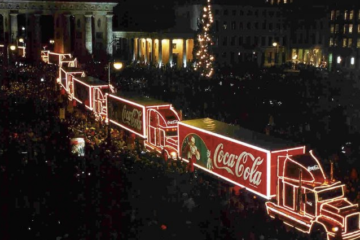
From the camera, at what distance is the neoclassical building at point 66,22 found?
91.6m

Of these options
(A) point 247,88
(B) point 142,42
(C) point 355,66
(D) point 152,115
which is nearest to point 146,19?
(B) point 142,42

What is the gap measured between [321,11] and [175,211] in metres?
97.0

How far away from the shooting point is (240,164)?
1748cm

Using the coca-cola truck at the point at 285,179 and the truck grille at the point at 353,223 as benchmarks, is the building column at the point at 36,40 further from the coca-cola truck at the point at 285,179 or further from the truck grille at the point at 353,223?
the truck grille at the point at 353,223

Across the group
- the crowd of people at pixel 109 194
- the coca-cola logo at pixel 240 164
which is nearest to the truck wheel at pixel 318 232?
the crowd of people at pixel 109 194

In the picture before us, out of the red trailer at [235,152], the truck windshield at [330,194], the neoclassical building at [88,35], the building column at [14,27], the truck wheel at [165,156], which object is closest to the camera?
the truck windshield at [330,194]

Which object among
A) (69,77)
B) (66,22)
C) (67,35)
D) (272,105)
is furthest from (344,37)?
(69,77)

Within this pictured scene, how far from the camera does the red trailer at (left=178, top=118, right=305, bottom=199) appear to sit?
53.7ft

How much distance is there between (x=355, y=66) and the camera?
9862cm

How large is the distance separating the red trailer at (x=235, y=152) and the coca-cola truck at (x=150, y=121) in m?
1.64

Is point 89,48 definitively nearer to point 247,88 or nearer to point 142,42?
point 142,42

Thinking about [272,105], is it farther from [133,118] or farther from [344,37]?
[344,37]

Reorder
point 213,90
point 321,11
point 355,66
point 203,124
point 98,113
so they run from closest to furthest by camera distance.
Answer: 1. point 203,124
2. point 98,113
3. point 213,90
4. point 355,66
5. point 321,11

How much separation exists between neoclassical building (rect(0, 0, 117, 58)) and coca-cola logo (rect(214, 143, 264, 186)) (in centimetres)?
7619
